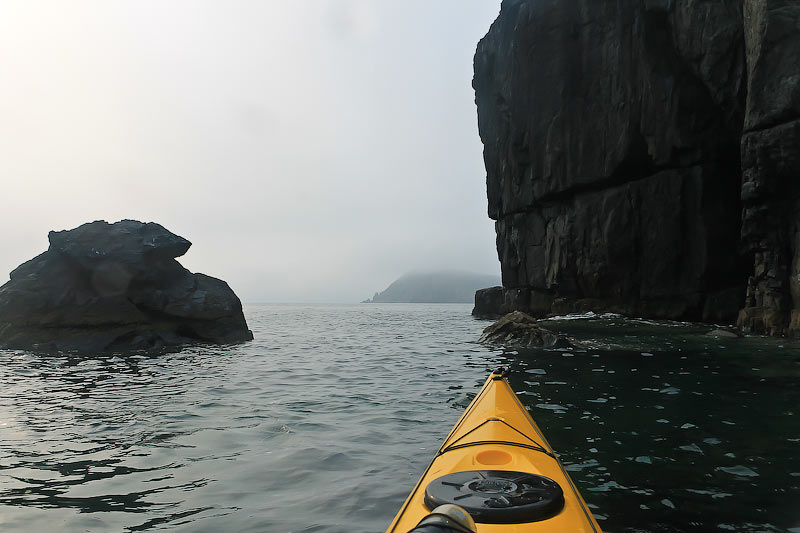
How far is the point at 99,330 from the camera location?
18.8 meters

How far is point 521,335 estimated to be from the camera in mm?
17938

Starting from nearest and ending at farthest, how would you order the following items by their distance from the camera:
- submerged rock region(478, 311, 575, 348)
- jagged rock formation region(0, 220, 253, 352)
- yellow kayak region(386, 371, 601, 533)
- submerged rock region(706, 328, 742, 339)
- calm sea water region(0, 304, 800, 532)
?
yellow kayak region(386, 371, 601, 533) → calm sea water region(0, 304, 800, 532) → submerged rock region(478, 311, 575, 348) → submerged rock region(706, 328, 742, 339) → jagged rock formation region(0, 220, 253, 352)

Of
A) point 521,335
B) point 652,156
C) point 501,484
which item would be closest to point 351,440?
point 501,484

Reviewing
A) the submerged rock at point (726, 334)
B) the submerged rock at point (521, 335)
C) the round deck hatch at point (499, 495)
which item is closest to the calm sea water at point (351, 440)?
the round deck hatch at point (499, 495)

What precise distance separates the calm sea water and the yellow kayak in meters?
0.75

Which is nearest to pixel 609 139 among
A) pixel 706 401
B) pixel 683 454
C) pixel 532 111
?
pixel 532 111

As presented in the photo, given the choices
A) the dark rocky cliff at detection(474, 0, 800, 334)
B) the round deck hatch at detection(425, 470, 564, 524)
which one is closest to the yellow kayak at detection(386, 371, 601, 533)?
the round deck hatch at detection(425, 470, 564, 524)

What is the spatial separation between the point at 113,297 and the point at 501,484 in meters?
20.4

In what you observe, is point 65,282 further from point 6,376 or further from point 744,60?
point 744,60

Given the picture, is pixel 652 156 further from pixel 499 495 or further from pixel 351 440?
pixel 499 495

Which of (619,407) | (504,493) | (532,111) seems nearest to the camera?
(504,493)

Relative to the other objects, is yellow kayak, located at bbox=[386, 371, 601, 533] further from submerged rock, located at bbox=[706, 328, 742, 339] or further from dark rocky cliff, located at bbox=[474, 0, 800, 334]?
dark rocky cliff, located at bbox=[474, 0, 800, 334]

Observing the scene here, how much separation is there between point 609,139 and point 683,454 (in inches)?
1086

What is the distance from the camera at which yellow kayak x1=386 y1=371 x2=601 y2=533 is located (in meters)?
2.83
